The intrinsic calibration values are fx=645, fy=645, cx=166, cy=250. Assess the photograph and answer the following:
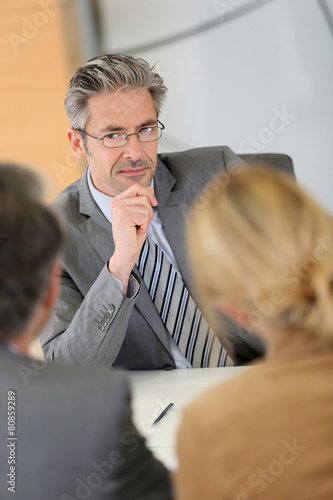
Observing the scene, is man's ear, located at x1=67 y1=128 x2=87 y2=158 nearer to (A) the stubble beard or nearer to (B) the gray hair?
(B) the gray hair

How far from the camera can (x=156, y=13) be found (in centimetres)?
347

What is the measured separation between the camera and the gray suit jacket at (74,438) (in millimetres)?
879

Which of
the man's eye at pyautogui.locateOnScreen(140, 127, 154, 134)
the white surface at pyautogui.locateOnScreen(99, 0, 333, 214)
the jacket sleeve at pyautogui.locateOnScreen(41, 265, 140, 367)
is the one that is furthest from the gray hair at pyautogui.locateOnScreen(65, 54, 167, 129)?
the white surface at pyautogui.locateOnScreen(99, 0, 333, 214)

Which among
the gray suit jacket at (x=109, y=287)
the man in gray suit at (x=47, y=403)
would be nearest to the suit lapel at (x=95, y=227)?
the gray suit jacket at (x=109, y=287)

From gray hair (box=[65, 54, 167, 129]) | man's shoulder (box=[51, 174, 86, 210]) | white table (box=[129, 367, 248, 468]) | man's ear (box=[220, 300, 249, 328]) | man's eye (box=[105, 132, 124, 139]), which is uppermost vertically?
gray hair (box=[65, 54, 167, 129])

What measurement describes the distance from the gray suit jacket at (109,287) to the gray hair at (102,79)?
22 centimetres

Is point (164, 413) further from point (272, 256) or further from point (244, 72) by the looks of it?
point (244, 72)

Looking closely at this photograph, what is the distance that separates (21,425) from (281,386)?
0.38m

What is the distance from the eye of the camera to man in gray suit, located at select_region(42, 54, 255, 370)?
1.67m

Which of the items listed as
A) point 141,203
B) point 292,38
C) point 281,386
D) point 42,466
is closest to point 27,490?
point 42,466

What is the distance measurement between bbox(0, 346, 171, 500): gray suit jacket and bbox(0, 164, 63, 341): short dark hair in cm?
7

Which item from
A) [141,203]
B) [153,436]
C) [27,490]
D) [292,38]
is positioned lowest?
[153,436]

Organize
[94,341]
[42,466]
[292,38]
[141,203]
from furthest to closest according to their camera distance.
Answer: [292,38], [141,203], [94,341], [42,466]

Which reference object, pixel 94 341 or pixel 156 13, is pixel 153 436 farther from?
pixel 156 13
